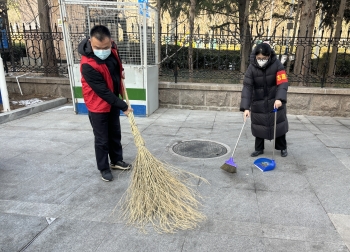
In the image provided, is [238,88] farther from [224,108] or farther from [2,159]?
[2,159]

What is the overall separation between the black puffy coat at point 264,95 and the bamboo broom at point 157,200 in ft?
4.69

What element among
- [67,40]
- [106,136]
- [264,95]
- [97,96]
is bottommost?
[106,136]

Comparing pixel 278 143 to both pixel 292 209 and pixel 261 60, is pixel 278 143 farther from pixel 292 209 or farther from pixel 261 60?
pixel 292 209

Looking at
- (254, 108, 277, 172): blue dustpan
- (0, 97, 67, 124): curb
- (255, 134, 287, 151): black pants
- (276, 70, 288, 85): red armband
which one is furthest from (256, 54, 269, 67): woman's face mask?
(0, 97, 67, 124): curb

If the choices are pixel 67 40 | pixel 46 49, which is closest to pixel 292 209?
pixel 67 40

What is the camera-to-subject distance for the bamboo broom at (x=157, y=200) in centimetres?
236

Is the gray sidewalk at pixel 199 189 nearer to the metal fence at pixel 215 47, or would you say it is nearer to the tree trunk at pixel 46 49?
the metal fence at pixel 215 47

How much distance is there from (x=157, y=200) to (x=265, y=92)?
2.04m

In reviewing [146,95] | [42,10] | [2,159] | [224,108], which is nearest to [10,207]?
[2,159]

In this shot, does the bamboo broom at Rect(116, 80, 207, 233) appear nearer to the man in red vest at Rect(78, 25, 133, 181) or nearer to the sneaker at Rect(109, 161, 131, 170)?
the man in red vest at Rect(78, 25, 133, 181)

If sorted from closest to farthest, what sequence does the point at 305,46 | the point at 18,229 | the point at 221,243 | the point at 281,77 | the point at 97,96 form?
the point at 221,243 < the point at 18,229 < the point at 97,96 < the point at 281,77 < the point at 305,46

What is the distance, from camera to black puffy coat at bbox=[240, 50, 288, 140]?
3.37 m

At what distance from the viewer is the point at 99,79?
8.95 ft

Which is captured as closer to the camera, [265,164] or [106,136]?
[106,136]
